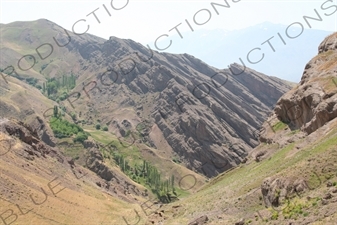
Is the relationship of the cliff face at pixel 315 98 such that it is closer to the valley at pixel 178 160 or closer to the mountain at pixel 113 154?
the valley at pixel 178 160

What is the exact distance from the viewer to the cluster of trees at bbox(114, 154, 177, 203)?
120 m

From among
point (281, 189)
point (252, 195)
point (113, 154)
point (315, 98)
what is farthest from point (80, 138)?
point (281, 189)

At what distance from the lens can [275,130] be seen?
224 feet

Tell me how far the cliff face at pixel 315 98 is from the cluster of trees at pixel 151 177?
189ft

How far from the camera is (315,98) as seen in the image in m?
55.6

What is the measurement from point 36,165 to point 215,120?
12136cm

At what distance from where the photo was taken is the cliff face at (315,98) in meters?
51.8

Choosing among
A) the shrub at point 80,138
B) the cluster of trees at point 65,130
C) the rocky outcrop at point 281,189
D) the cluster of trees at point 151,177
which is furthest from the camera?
the cluster of trees at point 65,130

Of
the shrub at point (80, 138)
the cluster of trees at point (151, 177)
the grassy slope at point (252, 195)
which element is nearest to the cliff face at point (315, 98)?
the grassy slope at point (252, 195)

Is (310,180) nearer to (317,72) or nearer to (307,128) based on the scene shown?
(307,128)

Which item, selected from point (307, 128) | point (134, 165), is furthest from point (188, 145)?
point (307, 128)

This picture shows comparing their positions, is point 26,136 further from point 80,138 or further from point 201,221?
point 201,221

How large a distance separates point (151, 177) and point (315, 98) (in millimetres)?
85854

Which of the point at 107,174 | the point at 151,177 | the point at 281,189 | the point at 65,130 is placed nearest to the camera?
the point at 281,189
